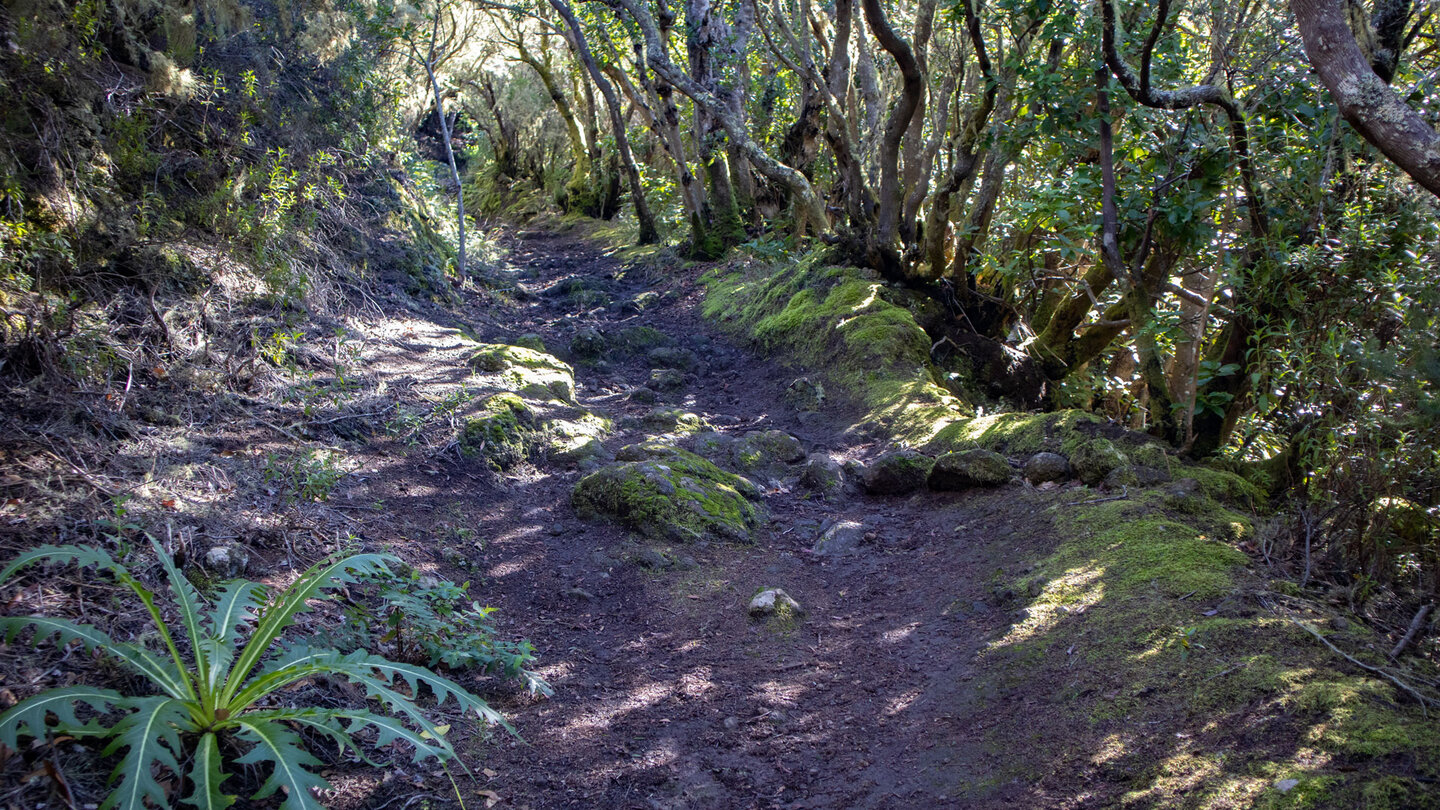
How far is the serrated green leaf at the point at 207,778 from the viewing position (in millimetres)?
2049

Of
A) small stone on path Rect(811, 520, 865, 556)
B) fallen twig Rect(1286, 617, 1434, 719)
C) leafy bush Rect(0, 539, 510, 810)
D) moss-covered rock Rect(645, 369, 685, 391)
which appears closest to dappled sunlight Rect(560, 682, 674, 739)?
leafy bush Rect(0, 539, 510, 810)

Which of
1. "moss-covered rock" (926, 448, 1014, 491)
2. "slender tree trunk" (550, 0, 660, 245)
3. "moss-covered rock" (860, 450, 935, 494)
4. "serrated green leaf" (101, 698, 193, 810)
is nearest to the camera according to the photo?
"serrated green leaf" (101, 698, 193, 810)

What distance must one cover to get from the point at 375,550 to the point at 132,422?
1435 millimetres

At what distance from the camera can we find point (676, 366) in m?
9.80

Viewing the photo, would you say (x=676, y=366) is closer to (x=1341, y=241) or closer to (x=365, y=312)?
(x=365, y=312)

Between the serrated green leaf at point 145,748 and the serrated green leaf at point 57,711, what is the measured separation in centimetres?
6

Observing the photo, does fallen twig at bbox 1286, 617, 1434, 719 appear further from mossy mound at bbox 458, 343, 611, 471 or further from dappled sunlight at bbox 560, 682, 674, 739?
mossy mound at bbox 458, 343, 611, 471

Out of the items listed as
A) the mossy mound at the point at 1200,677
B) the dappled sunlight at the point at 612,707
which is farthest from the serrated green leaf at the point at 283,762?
the mossy mound at the point at 1200,677

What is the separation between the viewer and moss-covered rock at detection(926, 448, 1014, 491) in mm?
5602

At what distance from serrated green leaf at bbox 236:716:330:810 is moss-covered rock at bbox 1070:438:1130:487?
180 inches

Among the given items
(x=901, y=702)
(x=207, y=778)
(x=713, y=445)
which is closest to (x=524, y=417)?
(x=713, y=445)

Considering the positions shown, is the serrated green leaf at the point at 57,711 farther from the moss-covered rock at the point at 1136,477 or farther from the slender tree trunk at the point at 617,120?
the slender tree trunk at the point at 617,120

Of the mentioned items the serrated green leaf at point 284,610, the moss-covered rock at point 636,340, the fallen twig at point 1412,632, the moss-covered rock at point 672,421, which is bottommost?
the serrated green leaf at point 284,610

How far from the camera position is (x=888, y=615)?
4.35m
